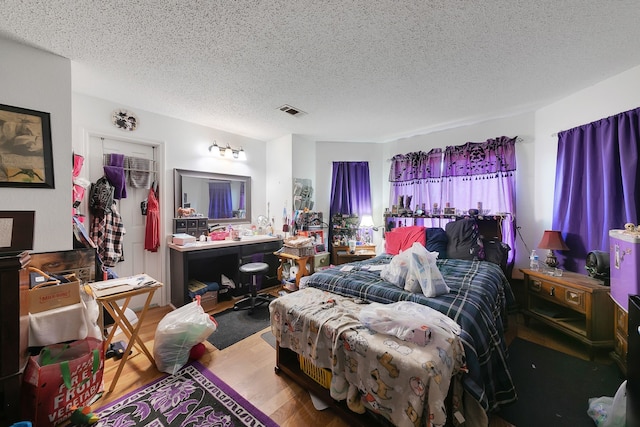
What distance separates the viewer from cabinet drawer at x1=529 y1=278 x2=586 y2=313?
2.09 meters

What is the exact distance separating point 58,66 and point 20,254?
156 cm

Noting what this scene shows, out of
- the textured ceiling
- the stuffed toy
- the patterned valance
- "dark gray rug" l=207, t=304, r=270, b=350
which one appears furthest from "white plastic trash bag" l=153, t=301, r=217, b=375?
the patterned valance

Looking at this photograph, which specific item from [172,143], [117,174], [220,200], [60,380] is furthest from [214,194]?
[60,380]

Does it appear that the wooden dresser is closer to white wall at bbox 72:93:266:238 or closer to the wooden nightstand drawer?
white wall at bbox 72:93:266:238

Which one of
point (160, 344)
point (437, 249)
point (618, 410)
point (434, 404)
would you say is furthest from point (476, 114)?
point (160, 344)

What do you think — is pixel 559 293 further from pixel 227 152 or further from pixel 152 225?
pixel 152 225

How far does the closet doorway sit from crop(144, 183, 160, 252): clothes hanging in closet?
91mm

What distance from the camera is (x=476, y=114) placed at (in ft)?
9.96

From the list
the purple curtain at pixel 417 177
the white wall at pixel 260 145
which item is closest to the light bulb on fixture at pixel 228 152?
the white wall at pixel 260 145

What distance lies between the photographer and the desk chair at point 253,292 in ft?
9.21

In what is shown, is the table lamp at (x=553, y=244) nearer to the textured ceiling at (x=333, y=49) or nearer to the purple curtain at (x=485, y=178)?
the purple curtain at (x=485, y=178)

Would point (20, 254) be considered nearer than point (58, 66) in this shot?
Yes

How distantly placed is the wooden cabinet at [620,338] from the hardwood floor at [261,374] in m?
0.18

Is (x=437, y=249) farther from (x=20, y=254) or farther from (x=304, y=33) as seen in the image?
(x=20, y=254)
